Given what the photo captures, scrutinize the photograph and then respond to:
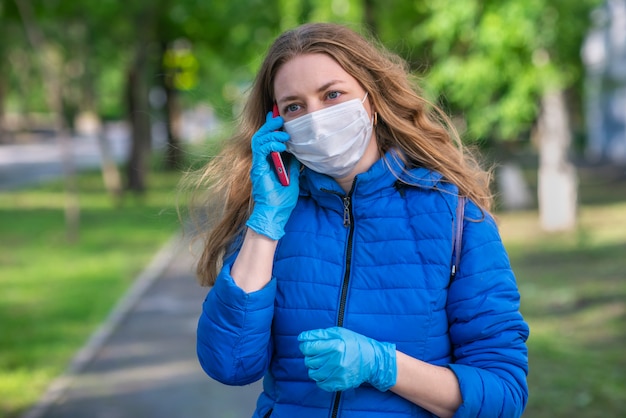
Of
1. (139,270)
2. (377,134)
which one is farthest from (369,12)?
(377,134)

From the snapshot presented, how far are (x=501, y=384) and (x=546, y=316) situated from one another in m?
6.63

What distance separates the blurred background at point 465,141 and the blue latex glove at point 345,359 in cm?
90

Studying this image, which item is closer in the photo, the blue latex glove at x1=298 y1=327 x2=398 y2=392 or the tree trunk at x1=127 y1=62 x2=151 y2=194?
the blue latex glove at x1=298 y1=327 x2=398 y2=392

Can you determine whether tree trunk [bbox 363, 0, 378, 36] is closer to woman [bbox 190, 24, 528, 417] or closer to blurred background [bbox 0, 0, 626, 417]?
blurred background [bbox 0, 0, 626, 417]

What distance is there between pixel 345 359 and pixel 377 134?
2.11 feet

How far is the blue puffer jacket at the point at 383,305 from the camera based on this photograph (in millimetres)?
1992

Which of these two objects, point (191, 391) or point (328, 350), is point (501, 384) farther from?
point (191, 391)

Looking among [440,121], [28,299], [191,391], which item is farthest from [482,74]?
[440,121]

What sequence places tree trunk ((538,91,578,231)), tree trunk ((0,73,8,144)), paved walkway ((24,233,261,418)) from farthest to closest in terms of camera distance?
tree trunk ((0,73,8,144)), tree trunk ((538,91,578,231)), paved walkway ((24,233,261,418))

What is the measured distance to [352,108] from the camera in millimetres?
2172

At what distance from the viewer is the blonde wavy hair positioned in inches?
85.7

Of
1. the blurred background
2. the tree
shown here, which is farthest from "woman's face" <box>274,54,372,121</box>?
the tree

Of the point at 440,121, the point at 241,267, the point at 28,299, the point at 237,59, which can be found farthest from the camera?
the point at 237,59

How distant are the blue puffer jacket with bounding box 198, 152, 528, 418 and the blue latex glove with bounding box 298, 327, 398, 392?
0.26 ft
